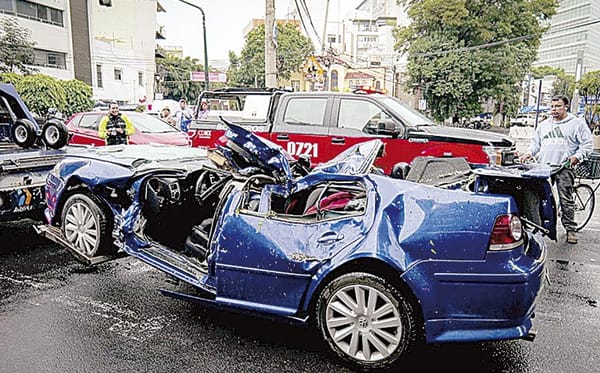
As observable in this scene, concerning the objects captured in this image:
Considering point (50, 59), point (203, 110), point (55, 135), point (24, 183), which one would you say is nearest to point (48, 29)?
point (50, 59)

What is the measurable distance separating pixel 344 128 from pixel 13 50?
90.3 ft

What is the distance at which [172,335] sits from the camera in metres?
3.70

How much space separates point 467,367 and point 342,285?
1012mm

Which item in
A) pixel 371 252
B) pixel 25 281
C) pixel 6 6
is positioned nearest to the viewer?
pixel 371 252

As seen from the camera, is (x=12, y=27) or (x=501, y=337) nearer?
(x=501, y=337)

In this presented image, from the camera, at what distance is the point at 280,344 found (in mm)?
3572

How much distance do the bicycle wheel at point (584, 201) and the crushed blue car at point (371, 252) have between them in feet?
15.0

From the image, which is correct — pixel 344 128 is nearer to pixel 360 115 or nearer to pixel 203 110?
pixel 360 115

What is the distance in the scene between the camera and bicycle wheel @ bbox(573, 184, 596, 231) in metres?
7.29

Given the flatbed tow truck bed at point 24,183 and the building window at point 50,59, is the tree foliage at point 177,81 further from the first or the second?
the flatbed tow truck bed at point 24,183

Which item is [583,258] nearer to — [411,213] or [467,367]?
[467,367]

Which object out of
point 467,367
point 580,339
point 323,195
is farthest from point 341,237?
point 580,339

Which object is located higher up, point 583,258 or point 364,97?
point 364,97

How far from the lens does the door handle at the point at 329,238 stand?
3.22m
